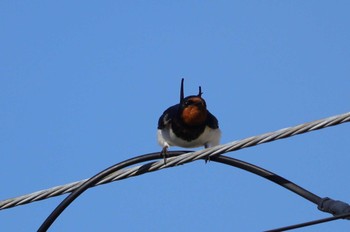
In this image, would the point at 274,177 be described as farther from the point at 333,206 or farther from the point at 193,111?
the point at 193,111

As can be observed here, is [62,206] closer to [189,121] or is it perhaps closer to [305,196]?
[305,196]

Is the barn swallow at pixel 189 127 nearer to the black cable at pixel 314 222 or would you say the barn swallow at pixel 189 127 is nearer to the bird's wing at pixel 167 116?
the bird's wing at pixel 167 116

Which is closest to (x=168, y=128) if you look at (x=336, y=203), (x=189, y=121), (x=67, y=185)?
(x=189, y=121)

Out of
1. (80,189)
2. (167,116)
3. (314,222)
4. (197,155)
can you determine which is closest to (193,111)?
(167,116)

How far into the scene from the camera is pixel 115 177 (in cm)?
532

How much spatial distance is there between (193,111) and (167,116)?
1.55ft

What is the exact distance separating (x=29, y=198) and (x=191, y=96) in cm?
296

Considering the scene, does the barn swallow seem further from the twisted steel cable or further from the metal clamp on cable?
the metal clamp on cable

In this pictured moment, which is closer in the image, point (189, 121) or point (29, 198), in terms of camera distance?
point (29, 198)

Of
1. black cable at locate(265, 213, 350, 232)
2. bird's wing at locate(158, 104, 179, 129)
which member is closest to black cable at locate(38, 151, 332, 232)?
black cable at locate(265, 213, 350, 232)

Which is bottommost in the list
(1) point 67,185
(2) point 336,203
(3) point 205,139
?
(2) point 336,203

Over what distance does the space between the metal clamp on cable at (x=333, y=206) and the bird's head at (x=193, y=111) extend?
3.20 metres

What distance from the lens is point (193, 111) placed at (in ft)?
26.6

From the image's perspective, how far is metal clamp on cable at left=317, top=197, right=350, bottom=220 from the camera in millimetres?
4648
